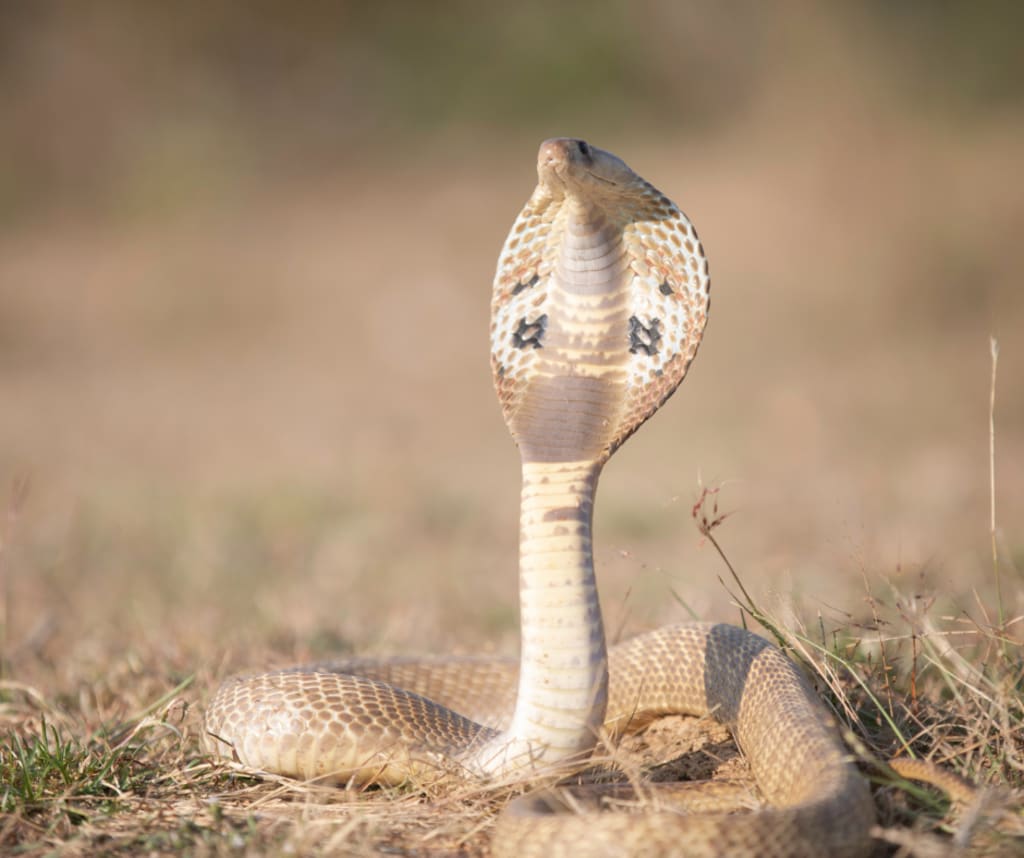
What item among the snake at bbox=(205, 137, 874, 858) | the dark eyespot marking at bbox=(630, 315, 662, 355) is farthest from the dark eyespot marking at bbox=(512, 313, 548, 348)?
the dark eyespot marking at bbox=(630, 315, 662, 355)

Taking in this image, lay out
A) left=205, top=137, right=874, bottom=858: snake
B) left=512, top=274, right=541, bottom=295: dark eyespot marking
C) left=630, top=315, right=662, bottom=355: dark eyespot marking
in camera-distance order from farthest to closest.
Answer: left=512, top=274, right=541, bottom=295: dark eyespot marking → left=630, top=315, right=662, bottom=355: dark eyespot marking → left=205, top=137, right=874, bottom=858: snake

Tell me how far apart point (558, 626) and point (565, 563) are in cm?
15

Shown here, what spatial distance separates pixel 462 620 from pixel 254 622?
1059 mm

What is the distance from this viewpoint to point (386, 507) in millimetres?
8406

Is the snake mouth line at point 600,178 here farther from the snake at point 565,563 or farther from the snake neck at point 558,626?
the snake neck at point 558,626

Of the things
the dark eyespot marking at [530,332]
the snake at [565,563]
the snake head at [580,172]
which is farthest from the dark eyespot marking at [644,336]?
the snake head at [580,172]

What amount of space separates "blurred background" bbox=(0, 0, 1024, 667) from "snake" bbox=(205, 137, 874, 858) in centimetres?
34

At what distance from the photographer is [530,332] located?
2967 mm

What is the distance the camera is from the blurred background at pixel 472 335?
21.0 feet

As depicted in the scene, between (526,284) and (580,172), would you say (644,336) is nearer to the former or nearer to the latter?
(526,284)

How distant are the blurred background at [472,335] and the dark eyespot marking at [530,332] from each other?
559 millimetres

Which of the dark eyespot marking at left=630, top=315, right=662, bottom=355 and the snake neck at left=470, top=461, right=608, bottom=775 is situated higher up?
the dark eyespot marking at left=630, top=315, right=662, bottom=355

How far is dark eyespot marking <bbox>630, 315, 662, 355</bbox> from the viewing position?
2.88 m

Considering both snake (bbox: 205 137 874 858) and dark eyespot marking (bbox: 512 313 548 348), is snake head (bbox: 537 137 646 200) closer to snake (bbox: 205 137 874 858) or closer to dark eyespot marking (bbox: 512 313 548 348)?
snake (bbox: 205 137 874 858)
